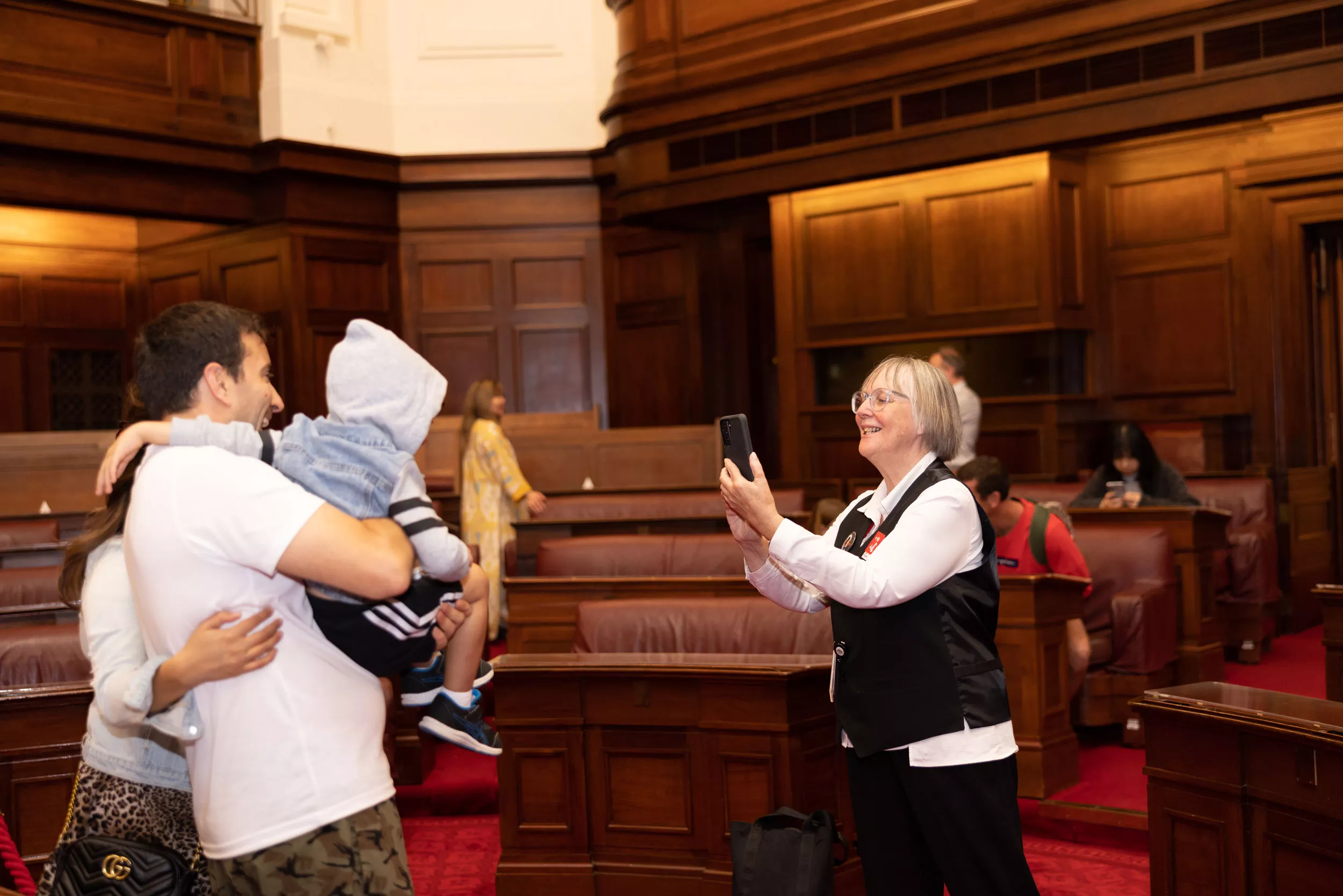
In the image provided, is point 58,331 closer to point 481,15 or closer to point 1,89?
point 1,89

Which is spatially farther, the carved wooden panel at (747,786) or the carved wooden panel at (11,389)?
the carved wooden panel at (11,389)

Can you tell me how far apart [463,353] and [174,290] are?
268 centimetres

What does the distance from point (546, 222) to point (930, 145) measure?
4.11 meters

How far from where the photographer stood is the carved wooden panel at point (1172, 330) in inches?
334

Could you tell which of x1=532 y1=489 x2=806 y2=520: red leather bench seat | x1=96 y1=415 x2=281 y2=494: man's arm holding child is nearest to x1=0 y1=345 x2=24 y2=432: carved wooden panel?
x1=532 y1=489 x2=806 y2=520: red leather bench seat

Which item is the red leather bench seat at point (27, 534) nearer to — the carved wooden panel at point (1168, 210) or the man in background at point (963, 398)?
the man in background at point (963, 398)

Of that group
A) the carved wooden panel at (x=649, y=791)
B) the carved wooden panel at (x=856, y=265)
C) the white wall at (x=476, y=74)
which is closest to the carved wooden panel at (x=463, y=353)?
the white wall at (x=476, y=74)

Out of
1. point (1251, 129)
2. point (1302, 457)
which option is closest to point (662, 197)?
point (1251, 129)

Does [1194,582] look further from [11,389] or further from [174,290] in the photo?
[11,389]

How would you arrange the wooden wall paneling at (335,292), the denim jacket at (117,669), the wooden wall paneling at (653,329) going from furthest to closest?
1. the wooden wall paneling at (653,329)
2. the wooden wall paneling at (335,292)
3. the denim jacket at (117,669)

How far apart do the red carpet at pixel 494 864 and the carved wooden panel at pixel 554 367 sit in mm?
6964

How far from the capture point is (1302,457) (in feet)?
26.7

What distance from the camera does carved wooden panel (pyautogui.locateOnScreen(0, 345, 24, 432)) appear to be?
→ 10.6 m

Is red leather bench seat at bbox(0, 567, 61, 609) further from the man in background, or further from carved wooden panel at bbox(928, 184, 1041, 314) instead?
carved wooden panel at bbox(928, 184, 1041, 314)
